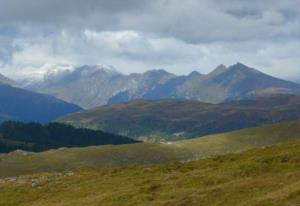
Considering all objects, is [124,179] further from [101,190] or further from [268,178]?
[268,178]

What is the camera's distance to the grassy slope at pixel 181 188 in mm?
50594

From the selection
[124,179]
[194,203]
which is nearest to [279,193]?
[194,203]

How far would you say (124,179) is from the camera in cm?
8212

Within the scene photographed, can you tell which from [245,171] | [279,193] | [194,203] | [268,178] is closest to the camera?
[279,193]

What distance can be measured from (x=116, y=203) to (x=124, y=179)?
2232 cm

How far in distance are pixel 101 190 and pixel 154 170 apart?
17.5m

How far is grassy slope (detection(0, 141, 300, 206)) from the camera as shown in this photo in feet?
166

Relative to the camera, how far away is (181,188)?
62.4 meters

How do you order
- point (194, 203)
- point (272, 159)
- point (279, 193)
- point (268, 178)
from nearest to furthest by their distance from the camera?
point (279, 193) → point (194, 203) → point (268, 178) → point (272, 159)

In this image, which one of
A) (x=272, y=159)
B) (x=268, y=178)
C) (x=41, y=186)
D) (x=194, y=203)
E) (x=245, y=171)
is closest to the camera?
(x=194, y=203)

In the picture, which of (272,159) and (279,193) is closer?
(279,193)

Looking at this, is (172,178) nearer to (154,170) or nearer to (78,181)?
(154,170)

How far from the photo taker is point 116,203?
5981 centimetres

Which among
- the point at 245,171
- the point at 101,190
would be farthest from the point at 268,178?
the point at 101,190
